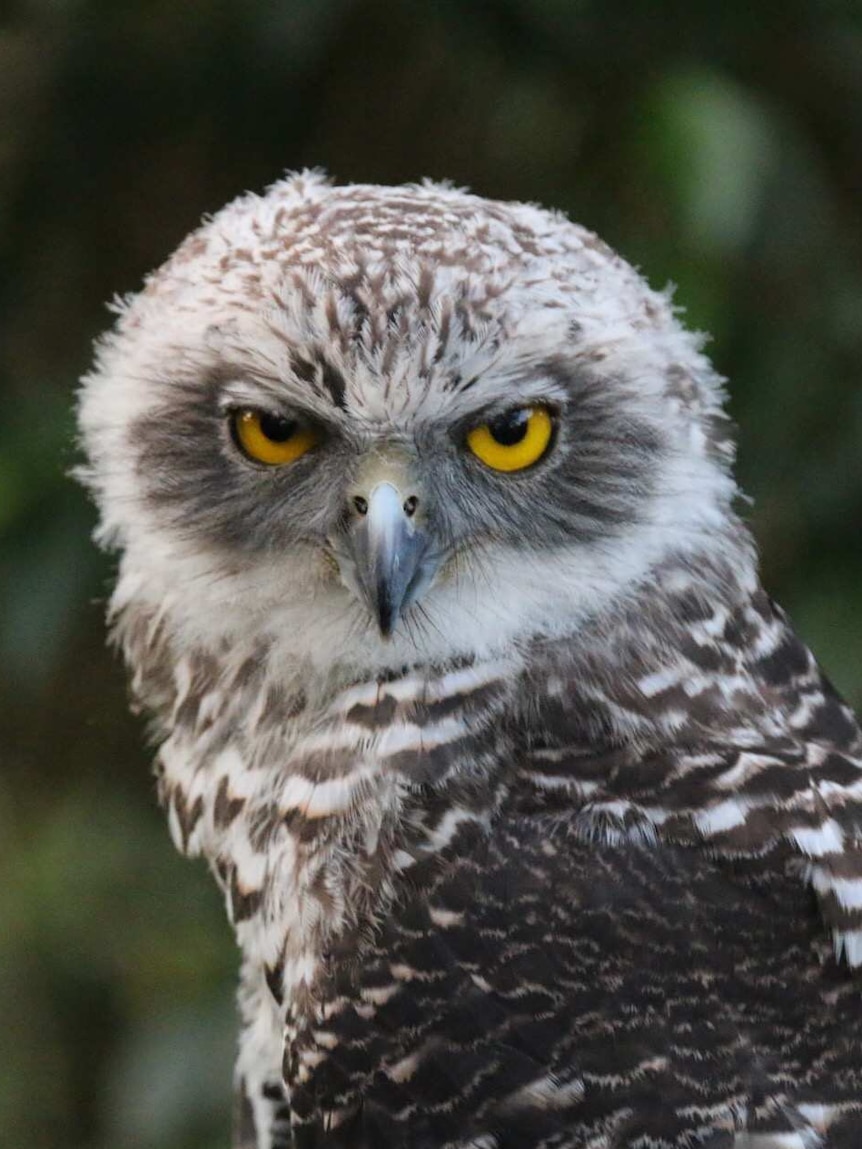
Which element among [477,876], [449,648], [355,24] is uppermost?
[355,24]

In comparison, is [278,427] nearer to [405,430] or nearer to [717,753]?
[405,430]

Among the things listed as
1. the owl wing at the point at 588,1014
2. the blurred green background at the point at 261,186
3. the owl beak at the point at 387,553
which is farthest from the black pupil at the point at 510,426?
the blurred green background at the point at 261,186

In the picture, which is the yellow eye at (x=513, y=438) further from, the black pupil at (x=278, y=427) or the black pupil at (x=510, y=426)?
the black pupil at (x=278, y=427)

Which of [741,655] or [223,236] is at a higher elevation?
[223,236]

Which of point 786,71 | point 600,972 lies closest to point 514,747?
point 600,972

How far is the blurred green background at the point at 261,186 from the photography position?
3.25 m

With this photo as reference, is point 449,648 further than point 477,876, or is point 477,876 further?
point 449,648

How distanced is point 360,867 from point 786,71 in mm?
2243

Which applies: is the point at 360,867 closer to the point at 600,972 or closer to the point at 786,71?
the point at 600,972

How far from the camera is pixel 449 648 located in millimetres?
2029

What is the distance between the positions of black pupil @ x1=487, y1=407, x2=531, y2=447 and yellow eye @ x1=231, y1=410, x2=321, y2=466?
0.20 metres

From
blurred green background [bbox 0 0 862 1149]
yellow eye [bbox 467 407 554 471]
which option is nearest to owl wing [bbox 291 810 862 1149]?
yellow eye [bbox 467 407 554 471]

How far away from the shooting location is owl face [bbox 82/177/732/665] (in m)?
1.95

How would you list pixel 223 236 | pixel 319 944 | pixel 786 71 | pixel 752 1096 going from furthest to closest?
pixel 786 71 < pixel 223 236 < pixel 319 944 < pixel 752 1096
